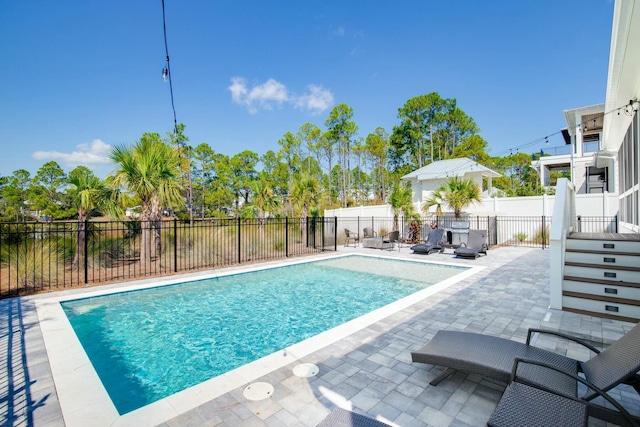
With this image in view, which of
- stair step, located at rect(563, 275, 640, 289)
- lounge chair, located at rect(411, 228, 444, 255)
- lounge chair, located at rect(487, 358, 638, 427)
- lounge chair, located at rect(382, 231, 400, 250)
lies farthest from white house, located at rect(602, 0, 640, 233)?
lounge chair, located at rect(382, 231, 400, 250)

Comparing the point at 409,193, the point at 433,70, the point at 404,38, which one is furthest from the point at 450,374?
the point at 433,70

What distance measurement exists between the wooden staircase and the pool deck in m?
0.22

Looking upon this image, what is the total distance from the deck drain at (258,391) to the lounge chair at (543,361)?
1.47 metres

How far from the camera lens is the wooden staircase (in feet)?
14.9

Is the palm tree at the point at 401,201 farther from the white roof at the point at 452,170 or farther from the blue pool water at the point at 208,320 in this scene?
the blue pool water at the point at 208,320

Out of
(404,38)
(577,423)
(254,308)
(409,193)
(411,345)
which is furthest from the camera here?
(409,193)

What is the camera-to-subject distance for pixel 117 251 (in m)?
9.87

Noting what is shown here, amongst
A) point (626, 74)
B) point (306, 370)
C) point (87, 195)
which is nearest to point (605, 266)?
point (626, 74)

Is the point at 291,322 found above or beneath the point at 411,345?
beneath

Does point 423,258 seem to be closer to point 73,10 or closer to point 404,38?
point 404,38

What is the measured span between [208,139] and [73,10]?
91.0 feet

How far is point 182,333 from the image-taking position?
4.87 m

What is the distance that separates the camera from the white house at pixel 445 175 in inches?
833

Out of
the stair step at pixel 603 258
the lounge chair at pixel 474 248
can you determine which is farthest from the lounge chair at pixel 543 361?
the lounge chair at pixel 474 248
